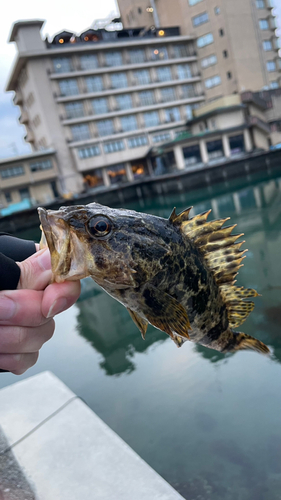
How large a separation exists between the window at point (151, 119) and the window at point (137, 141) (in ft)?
7.82

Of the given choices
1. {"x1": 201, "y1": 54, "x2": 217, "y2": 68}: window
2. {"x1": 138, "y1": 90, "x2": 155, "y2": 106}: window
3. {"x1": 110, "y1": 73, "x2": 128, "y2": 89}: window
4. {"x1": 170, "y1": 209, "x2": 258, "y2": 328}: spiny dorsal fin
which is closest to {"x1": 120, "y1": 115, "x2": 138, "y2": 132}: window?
{"x1": 138, "y1": 90, "x2": 155, "y2": 106}: window

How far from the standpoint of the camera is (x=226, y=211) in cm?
2036

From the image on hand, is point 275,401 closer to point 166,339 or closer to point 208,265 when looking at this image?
point 166,339

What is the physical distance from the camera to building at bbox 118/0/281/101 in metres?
50.9

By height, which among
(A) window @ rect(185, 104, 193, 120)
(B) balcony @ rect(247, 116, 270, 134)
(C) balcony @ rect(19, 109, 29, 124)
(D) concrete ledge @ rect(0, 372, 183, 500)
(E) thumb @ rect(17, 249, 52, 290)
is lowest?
(D) concrete ledge @ rect(0, 372, 183, 500)

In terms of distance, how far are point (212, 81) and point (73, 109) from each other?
23767 millimetres

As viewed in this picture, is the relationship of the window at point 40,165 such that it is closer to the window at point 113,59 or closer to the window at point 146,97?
the window at point 146,97

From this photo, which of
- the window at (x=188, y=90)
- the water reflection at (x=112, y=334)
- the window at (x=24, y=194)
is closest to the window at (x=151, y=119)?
the window at (x=188, y=90)

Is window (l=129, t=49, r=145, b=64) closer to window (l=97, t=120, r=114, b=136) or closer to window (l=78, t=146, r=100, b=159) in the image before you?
window (l=97, t=120, r=114, b=136)

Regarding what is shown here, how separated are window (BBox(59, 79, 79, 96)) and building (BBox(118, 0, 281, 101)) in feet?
71.7

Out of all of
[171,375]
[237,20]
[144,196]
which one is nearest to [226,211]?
[171,375]

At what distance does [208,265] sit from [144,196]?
39806mm

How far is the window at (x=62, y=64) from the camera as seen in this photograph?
154 feet

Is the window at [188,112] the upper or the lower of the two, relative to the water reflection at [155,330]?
upper
